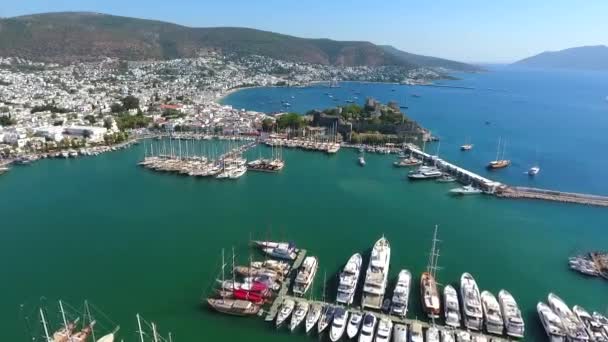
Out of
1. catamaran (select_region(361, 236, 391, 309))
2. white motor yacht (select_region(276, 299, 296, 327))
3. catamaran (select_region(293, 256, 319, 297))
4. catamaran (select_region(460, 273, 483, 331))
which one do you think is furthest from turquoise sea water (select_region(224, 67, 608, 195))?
white motor yacht (select_region(276, 299, 296, 327))

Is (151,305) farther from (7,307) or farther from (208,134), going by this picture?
(208,134)

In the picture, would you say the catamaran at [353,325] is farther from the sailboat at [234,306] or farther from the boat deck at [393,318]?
the sailboat at [234,306]

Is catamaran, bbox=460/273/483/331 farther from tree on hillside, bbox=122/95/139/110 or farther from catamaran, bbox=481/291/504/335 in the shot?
tree on hillside, bbox=122/95/139/110

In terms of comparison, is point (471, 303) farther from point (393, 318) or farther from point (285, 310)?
point (285, 310)

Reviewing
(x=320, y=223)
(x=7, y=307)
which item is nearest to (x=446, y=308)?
(x=320, y=223)

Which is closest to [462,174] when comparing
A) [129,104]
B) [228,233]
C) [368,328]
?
[228,233]

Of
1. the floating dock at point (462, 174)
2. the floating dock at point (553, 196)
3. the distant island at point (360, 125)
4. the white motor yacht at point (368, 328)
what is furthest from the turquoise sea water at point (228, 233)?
the distant island at point (360, 125)
